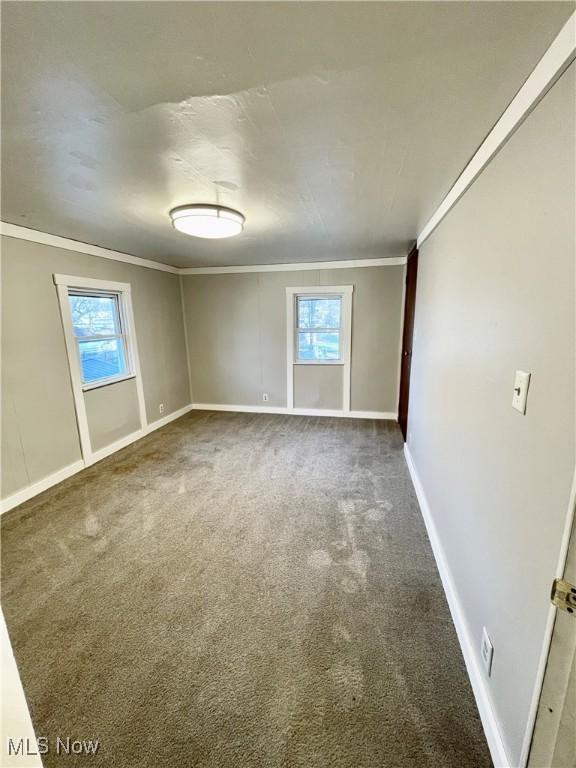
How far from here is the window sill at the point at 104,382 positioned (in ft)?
10.8

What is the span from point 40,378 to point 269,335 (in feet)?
9.33

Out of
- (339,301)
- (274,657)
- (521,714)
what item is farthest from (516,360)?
(339,301)

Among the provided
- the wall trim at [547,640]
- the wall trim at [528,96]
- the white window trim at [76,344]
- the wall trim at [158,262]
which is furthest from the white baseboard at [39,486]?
the wall trim at [528,96]

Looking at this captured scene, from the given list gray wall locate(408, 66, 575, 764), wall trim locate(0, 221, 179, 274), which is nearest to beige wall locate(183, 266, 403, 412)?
wall trim locate(0, 221, 179, 274)

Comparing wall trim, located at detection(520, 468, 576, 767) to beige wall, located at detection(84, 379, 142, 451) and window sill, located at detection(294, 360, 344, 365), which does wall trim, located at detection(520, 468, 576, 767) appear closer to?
beige wall, located at detection(84, 379, 142, 451)

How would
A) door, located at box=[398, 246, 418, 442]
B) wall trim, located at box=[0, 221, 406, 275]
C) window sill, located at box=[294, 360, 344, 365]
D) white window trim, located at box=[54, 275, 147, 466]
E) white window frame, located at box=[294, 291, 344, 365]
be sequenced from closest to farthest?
wall trim, located at box=[0, 221, 406, 275], white window trim, located at box=[54, 275, 147, 466], door, located at box=[398, 246, 418, 442], white window frame, located at box=[294, 291, 344, 365], window sill, located at box=[294, 360, 344, 365]

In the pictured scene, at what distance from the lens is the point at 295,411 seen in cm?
496

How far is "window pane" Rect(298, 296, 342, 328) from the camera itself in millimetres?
4594

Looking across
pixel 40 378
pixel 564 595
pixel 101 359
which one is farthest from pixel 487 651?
pixel 101 359

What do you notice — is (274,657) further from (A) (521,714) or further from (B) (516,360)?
(B) (516,360)

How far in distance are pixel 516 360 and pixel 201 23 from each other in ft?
4.33

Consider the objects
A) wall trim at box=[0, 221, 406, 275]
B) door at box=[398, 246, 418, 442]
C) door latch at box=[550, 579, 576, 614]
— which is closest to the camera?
door latch at box=[550, 579, 576, 614]

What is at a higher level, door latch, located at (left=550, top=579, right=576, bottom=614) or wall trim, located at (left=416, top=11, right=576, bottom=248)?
wall trim, located at (left=416, top=11, right=576, bottom=248)

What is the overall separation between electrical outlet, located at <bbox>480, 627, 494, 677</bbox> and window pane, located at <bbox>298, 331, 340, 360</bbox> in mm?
3709
